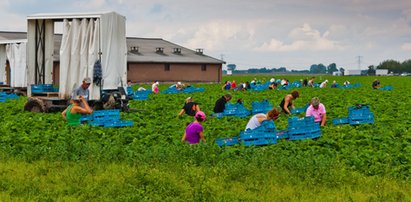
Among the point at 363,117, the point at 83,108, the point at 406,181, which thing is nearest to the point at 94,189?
the point at 406,181

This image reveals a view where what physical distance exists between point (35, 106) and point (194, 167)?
1225cm

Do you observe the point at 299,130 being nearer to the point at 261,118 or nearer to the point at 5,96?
the point at 261,118

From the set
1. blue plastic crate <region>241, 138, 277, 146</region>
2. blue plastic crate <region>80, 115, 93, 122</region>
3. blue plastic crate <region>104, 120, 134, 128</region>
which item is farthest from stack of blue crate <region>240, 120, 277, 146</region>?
blue plastic crate <region>80, 115, 93, 122</region>

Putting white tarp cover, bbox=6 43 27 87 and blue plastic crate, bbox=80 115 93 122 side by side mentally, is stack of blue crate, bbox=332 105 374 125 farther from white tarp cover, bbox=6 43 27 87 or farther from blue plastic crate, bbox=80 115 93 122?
white tarp cover, bbox=6 43 27 87

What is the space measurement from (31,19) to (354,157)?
1467 centimetres

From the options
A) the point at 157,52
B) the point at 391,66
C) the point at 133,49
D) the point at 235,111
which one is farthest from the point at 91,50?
the point at 391,66

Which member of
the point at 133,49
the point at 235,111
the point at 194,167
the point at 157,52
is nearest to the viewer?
the point at 194,167

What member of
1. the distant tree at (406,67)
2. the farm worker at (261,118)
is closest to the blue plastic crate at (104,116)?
the farm worker at (261,118)

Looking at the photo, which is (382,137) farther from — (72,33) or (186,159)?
(72,33)

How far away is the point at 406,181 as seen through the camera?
29.8ft

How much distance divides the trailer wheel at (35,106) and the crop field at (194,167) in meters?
4.92

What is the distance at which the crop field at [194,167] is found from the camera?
323 inches

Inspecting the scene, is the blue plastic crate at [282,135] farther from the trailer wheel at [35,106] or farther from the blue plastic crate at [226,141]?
the trailer wheel at [35,106]

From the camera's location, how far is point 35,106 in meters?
20.2
